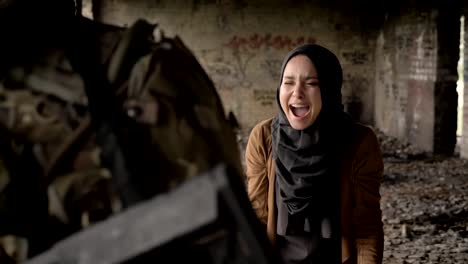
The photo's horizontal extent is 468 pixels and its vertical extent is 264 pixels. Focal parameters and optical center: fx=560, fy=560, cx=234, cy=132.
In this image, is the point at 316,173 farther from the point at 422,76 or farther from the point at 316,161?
the point at 422,76

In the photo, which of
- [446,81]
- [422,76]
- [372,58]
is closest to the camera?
[446,81]

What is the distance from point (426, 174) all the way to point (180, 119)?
6875 mm

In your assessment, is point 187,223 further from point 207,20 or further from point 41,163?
point 207,20

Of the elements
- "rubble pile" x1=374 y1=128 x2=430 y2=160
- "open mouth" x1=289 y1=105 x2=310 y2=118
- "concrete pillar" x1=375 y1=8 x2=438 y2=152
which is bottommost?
"rubble pile" x1=374 y1=128 x2=430 y2=160

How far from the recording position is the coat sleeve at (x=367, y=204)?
2145 mm

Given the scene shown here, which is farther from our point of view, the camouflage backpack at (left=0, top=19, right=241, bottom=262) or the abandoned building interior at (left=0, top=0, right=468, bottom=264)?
the abandoned building interior at (left=0, top=0, right=468, bottom=264)

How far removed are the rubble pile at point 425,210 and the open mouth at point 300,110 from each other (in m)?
2.74

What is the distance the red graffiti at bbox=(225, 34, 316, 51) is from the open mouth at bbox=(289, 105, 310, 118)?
9.09 meters

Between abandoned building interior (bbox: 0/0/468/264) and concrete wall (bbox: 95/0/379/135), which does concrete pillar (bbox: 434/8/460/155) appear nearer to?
abandoned building interior (bbox: 0/0/468/264)

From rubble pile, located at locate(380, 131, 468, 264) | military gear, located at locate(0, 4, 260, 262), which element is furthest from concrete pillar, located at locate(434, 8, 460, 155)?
military gear, located at locate(0, 4, 260, 262)

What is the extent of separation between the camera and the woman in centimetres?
216

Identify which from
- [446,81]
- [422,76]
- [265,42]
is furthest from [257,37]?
[446,81]

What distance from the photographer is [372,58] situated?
11.3 metres

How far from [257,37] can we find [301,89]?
9.24 meters
